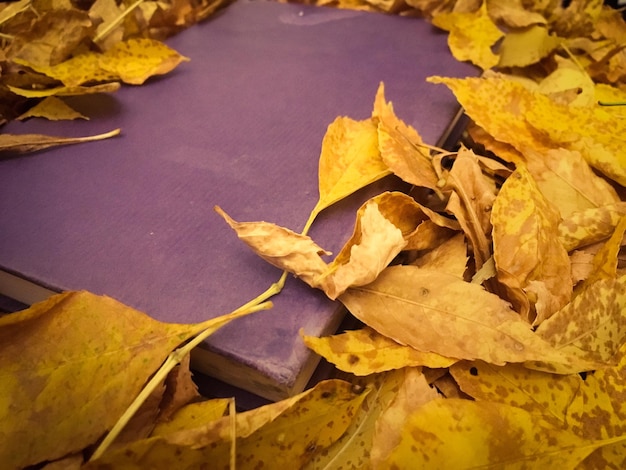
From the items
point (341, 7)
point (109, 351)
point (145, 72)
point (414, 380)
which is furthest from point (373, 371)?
point (341, 7)

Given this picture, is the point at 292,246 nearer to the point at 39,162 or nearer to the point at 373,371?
the point at 373,371

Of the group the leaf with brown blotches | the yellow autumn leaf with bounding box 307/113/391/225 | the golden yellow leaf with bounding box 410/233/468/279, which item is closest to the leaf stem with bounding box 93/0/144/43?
the leaf with brown blotches

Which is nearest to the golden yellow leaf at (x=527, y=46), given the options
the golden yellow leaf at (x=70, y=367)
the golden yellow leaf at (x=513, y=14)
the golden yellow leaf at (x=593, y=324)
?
the golden yellow leaf at (x=513, y=14)

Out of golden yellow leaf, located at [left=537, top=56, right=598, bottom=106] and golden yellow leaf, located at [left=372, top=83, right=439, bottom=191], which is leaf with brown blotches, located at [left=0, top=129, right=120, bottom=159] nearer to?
golden yellow leaf, located at [left=372, top=83, right=439, bottom=191]

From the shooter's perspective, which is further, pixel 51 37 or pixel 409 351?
pixel 51 37

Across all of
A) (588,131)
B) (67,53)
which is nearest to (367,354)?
(588,131)

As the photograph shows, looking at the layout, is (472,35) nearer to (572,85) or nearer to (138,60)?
(572,85)
